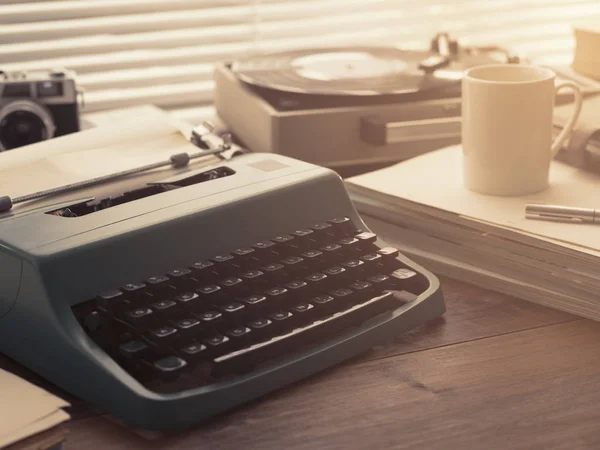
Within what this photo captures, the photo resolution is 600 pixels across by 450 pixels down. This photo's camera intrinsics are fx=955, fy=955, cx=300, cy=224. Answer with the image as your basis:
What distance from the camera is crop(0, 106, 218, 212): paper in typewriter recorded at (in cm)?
99

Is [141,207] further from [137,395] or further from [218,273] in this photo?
[137,395]

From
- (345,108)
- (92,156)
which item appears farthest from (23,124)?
(345,108)

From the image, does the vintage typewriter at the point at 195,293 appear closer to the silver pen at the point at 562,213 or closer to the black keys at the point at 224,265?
the black keys at the point at 224,265

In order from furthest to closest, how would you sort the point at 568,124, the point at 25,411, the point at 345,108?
the point at 345,108 → the point at 568,124 → the point at 25,411

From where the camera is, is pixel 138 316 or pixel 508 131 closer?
pixel 138 316

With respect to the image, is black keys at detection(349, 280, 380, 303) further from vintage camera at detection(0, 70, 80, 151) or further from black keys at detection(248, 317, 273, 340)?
vintage camera at detection(0, 70, 80, 151)

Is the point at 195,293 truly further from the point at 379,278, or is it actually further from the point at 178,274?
the point at 379,278

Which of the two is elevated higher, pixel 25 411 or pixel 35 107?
pixel 35 107

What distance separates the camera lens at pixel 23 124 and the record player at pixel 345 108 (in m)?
0.28

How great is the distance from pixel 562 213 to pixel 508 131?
0.12 metres

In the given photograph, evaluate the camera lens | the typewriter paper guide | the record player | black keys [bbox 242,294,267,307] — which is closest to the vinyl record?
the record player

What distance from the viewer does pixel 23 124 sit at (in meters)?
1.27

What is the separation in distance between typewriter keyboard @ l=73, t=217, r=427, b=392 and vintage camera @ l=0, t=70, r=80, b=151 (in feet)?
1.56

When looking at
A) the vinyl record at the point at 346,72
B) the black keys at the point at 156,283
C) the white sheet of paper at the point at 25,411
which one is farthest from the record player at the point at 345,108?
the white sheet of paper at the point at 25,411
